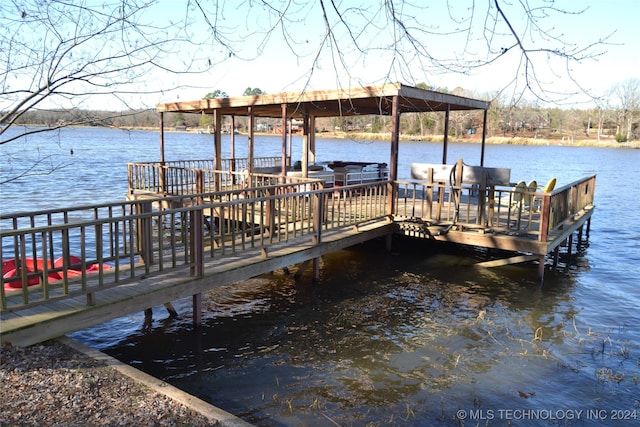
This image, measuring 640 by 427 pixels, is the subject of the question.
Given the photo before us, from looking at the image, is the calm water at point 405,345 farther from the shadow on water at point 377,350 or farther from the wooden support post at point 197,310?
the wooden support post at point 197,310

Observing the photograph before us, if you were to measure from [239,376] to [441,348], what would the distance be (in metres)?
2.56

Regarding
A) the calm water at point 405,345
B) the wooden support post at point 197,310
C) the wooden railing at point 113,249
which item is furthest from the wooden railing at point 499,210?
the wooden support post at point 197,310

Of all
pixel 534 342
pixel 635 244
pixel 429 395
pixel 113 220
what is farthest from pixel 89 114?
pixel 635 244

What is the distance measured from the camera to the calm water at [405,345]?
4918 millimetres

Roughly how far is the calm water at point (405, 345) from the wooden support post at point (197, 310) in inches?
6.4

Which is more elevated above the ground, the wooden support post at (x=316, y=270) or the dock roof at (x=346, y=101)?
the dock roof at (x=346, y=101)

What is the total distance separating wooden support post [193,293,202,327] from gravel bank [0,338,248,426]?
2.23 m

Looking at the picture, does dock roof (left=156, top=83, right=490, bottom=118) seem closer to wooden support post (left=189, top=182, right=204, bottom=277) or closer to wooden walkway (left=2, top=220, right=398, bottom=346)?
wooden walkway (left=2, top=220, right=398, bottom=346)

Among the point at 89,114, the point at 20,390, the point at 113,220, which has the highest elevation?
the point at 89,114

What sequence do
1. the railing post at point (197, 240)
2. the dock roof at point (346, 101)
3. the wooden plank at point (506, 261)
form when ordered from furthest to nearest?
the dock roof at point (346, 101)
the wooden plank at point (506, 261)
the railing post at point (197, 240)

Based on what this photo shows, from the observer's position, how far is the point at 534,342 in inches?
259

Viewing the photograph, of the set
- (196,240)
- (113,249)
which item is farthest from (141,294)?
(113,249)

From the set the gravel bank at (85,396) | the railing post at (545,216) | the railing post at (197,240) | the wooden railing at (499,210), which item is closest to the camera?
the gravel bank at (85,396)

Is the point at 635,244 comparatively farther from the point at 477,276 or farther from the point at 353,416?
the point at 353,416
